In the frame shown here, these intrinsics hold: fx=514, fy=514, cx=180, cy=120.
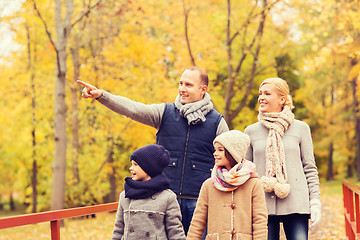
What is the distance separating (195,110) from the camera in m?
3.94

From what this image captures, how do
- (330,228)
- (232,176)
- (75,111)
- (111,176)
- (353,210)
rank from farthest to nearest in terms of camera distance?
(111,176)
(75,111)
(330,228)
(353,210)
(232,176)

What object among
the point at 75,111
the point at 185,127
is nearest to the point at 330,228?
the point at 185,127

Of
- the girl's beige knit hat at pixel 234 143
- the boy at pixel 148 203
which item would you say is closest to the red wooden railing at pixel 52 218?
the boy at pixel 148 203

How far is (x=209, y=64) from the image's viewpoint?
16.6 meters

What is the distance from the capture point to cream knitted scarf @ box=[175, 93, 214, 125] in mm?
3902

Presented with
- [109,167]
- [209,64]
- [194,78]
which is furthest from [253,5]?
[194,78]

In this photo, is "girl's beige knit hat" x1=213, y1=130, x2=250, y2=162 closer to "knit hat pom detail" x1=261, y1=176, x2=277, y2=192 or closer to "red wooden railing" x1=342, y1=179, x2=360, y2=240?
"knit hat pom detail" x1=261, y1=176, x2=277, y2=192

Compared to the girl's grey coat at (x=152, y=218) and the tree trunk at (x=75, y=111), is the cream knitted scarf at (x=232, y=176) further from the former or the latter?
the tree trunk at (x=75, y=111)

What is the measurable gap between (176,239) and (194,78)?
130 cm

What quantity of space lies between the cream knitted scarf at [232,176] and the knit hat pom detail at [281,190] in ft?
2.11

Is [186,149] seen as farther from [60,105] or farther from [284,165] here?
[60,105]

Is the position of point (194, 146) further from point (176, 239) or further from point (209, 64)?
point (209, 64)

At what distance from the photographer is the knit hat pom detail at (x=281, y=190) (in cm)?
381

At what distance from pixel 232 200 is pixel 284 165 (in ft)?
2.72
